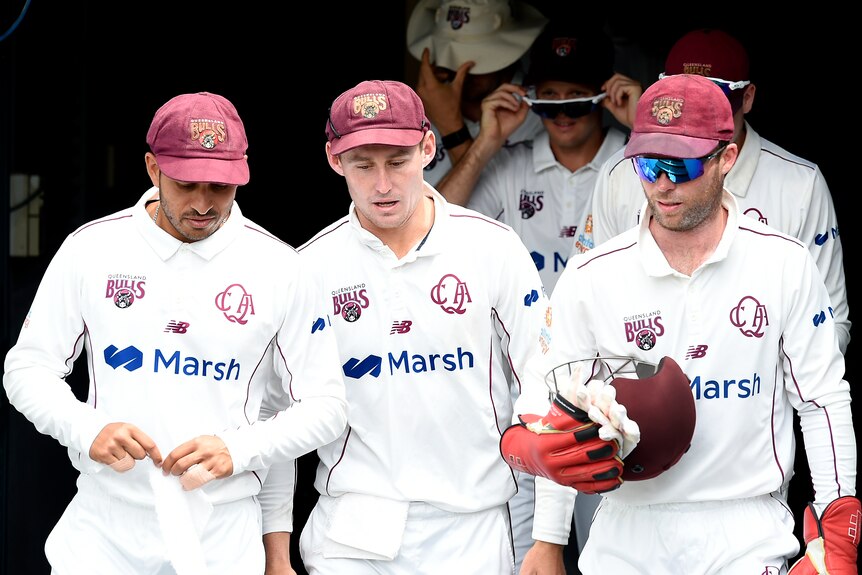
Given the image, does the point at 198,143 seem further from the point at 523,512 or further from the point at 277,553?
the point at 523,512

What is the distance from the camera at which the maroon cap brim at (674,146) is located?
124 inches

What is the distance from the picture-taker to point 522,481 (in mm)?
4012

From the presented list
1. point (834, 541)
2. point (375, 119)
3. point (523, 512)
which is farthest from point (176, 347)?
point (834, 541)

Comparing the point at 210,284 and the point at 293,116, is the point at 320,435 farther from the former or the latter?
the point at 293,116

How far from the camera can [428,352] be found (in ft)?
11.6

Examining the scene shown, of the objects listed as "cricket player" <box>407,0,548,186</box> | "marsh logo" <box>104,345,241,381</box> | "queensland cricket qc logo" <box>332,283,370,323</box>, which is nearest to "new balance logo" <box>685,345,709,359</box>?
"queensland cricket qc logo" <box>332,283,370,323</box>

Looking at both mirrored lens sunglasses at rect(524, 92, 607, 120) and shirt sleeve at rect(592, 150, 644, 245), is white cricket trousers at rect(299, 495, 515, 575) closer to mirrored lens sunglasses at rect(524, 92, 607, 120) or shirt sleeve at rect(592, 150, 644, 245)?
shirt sleeve at rect(592, 150, 644, 245)

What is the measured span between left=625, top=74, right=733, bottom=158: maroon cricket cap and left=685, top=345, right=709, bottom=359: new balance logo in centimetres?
43

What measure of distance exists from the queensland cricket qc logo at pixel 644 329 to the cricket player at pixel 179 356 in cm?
70

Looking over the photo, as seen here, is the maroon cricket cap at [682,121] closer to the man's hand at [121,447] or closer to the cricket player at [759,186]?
the cricket player at [759,186]

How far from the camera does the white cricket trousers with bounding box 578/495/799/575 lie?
321 cm

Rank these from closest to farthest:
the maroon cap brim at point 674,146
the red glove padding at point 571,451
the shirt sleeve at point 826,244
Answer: the red glove padding at point 571,451 → the maroon cap brim at point 674,146 → the shirt sleeve at point 826,244

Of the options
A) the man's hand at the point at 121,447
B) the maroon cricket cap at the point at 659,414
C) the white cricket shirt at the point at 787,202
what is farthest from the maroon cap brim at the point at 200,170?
the white cricket shirt at the point at 787,202

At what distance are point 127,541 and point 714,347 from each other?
4.64ft
